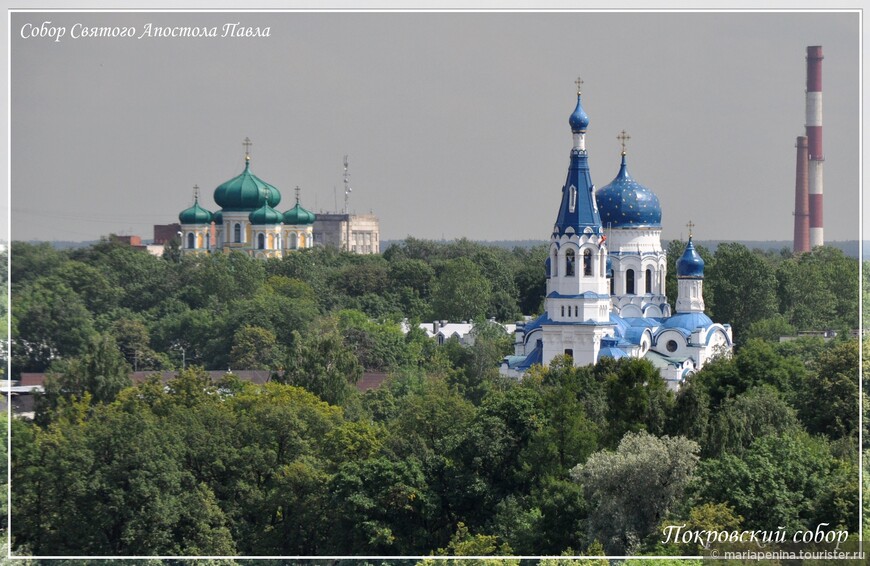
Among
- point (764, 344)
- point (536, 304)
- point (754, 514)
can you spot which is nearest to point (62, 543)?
point (754, 514)

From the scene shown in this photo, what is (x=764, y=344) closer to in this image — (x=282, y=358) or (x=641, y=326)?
(x=641, y=326)

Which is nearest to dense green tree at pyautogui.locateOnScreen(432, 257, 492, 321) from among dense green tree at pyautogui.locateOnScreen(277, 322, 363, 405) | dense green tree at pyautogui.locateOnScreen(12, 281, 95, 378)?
dense green tree at pyautogui.locateOnScreen(12, 281, 95, 378)

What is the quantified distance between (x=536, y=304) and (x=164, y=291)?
7.87 m

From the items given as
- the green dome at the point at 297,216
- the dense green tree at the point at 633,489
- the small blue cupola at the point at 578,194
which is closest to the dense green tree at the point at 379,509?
the dense green tree at the point at 633,489

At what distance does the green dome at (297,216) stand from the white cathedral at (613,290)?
73.7 ft

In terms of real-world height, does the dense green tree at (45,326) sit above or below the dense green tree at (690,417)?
above

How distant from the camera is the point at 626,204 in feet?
124

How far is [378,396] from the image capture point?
31922 millimetres

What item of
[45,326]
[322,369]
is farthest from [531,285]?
[322,369]

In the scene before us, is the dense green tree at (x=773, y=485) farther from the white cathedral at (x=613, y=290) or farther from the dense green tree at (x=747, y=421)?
the white cathedral at (x=613, y=290)

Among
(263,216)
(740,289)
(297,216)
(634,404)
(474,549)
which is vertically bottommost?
(474,549)

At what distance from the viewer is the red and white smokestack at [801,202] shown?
3981 cm

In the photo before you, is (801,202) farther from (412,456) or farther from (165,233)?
(165,233)

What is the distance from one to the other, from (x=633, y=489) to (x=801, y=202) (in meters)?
22.9
